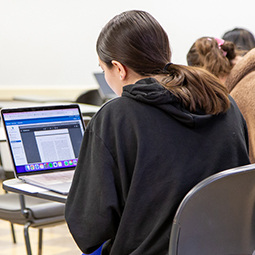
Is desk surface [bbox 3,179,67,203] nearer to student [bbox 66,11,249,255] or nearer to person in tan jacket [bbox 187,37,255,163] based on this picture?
student [bbox 66,11,249,255]

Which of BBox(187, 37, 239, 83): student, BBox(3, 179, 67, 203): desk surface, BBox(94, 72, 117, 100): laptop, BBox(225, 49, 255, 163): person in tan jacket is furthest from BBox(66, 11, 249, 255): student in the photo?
BBox(94, 72, 117, 100): laptop

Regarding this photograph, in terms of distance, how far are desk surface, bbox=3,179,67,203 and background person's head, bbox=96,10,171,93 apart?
0.48m

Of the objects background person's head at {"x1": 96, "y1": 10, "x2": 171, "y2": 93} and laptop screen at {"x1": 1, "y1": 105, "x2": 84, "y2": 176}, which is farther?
laptop screen at {"x1": 1, "y1": 105, "x2": 84, "y2": 176}

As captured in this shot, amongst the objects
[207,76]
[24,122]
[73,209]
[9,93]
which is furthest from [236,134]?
[9,93]

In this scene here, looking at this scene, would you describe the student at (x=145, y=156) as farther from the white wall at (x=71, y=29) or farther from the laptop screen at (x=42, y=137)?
the white wall at (x=71, y=29)

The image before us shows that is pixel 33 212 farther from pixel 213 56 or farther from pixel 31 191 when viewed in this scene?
pixel 213 56

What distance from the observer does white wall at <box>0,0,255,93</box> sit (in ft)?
Result: 18.8

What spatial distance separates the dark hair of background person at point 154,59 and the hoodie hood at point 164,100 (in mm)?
20

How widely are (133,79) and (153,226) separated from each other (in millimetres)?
396

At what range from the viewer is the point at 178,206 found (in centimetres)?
128

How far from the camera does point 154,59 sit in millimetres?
1386

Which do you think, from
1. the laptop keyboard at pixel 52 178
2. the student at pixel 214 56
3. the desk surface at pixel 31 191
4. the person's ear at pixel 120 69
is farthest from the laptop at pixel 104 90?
the person's ear at pixel 120 69

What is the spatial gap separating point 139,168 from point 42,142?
2.46 feet

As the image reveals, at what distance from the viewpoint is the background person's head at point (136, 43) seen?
1356mm
